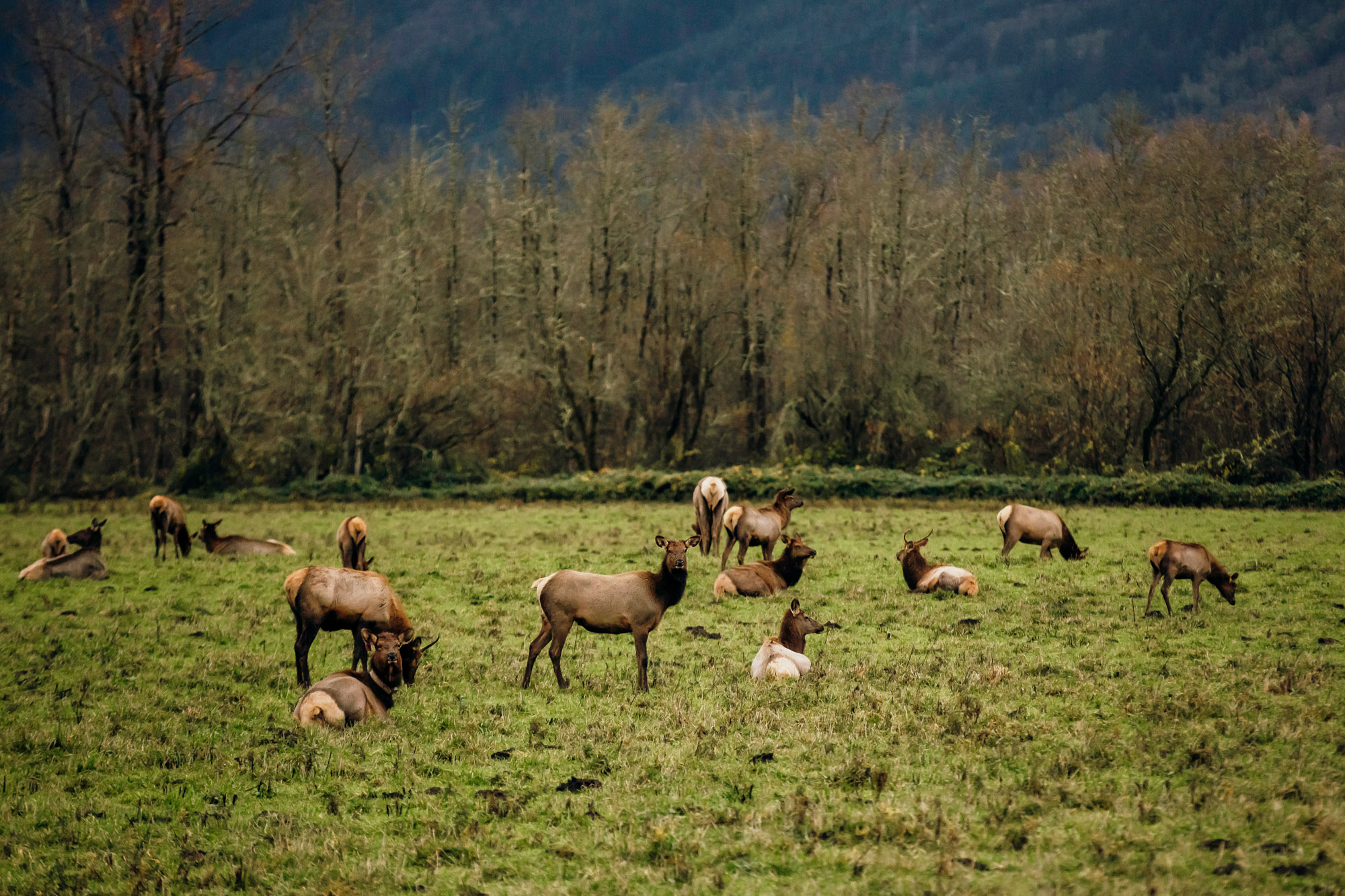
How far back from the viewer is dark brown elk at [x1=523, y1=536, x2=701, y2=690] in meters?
10.4

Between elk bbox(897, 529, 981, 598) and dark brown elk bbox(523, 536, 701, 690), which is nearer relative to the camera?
dark brown elk bbox(523, 536, 701, 690)

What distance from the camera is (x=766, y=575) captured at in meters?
15.4

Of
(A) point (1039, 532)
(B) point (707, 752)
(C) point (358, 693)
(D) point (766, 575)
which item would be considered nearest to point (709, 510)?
(D) point (766, 575)

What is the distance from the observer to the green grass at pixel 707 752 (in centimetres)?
619

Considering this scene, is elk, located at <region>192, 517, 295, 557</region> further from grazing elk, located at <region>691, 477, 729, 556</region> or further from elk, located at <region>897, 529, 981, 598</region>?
elk, located at <region>897, 529, 981, 598</region>

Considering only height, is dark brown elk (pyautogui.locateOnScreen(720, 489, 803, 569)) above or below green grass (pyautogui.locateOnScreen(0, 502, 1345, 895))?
above

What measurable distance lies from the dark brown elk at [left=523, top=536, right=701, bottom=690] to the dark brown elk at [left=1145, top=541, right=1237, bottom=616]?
687 centimetres

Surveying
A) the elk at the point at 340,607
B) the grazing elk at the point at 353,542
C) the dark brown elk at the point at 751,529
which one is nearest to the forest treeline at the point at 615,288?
the dark brown elk at the point at 751,529

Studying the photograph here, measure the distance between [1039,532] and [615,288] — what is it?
3062 cm

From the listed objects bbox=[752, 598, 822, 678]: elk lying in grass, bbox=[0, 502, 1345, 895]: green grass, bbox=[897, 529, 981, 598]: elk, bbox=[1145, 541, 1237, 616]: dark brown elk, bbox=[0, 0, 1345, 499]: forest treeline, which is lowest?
bbox=[0, 502, 1345, 895]: green grass

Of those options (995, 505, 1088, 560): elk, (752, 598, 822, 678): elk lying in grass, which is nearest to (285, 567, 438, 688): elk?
(752, 598, 822, 678): elk lying in grass

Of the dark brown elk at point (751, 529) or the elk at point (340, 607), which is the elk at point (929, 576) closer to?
the dark brown elk at point (751, 529)

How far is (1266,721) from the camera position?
27.6ft

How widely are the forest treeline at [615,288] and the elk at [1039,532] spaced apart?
16894 millimetres
